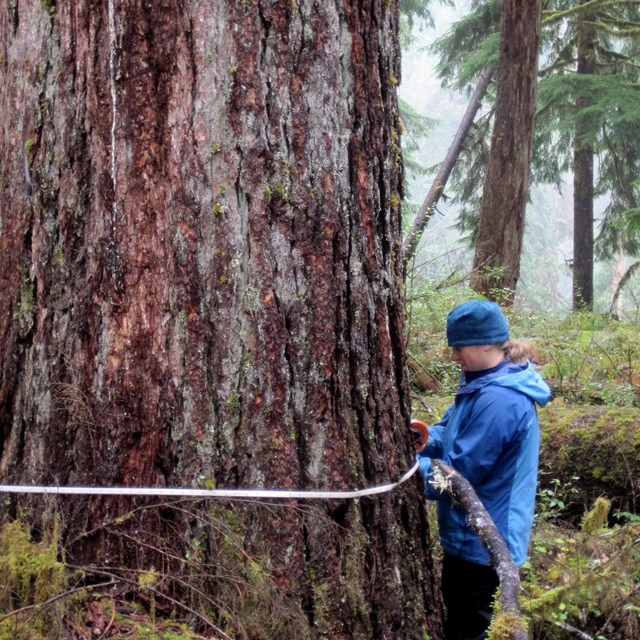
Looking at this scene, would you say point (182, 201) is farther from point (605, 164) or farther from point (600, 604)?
point (605, 164)

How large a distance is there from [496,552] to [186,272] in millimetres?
1373

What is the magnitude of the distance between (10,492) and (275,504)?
0.82 m

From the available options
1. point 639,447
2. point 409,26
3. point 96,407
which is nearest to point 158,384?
point 96,407

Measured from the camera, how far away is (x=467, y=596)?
10.8ft

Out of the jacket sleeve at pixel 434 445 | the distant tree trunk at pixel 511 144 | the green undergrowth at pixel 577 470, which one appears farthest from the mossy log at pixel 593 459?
the distant tree trunk at pixel 511 144

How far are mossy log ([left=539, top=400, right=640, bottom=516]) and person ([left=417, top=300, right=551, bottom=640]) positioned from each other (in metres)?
1.78

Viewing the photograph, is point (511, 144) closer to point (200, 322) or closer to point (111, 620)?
point (200, 322)

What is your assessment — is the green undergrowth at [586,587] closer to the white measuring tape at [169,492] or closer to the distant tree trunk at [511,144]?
the white measuring tape at [169,492]

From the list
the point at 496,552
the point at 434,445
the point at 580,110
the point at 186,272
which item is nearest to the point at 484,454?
the point at 434,445

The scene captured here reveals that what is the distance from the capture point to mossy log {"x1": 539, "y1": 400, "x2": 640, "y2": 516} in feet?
16.6

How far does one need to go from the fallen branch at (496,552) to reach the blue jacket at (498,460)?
0.90ft

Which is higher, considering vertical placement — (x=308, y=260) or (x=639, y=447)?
(x=308, y=260)

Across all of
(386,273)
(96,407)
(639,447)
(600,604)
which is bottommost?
(600,604)

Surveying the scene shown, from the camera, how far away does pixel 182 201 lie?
2.12m
